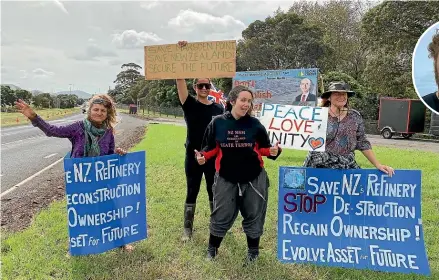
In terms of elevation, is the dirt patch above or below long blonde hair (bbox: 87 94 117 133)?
below

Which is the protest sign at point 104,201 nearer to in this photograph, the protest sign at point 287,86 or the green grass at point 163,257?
the green grass at point 163,257

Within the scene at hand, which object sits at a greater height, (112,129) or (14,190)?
(112,129)

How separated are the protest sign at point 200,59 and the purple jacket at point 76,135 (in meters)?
0.97

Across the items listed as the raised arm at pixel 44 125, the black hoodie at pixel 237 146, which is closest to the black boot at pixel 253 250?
the black hoodie at pixel 237 146

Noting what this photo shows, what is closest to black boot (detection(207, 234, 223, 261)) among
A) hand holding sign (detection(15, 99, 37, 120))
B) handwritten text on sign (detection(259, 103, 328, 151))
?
handwritten text on sign (detection(259, 103, 328, 151))

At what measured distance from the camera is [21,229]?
510 centimetres

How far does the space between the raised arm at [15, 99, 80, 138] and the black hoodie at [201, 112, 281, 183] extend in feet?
4.33

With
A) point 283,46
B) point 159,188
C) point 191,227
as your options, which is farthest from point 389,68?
point 191,227

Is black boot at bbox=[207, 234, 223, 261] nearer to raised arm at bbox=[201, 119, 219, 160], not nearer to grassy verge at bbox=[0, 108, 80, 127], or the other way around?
raised arm at bbox=[201, 119, 219, 160]

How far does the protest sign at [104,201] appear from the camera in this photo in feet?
12.6

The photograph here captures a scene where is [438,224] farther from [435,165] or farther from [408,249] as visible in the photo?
[435,165]

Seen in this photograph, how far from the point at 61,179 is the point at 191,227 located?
5639mm

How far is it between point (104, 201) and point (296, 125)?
2068 mm

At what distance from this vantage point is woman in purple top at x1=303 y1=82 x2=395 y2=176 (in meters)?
3.83
